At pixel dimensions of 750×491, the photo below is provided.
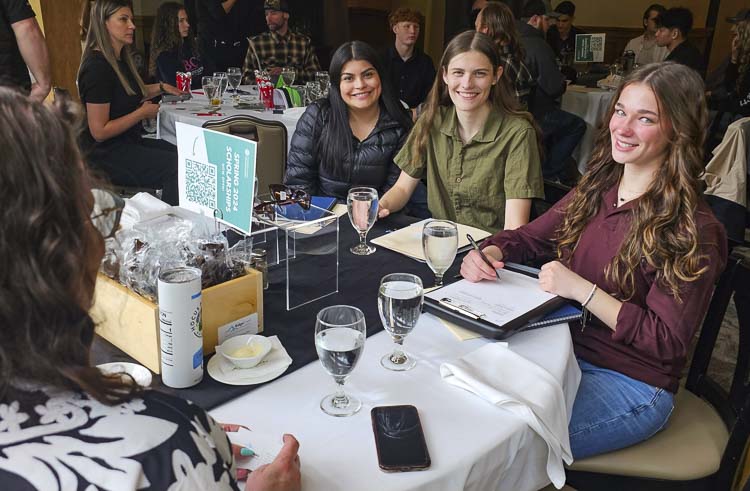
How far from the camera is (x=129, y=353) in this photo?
1.20 metres

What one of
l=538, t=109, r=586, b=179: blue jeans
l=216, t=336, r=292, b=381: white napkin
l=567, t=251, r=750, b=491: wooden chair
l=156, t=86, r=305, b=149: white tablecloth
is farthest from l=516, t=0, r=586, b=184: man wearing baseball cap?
l=216, t=336, r=292, b=381: white napkin

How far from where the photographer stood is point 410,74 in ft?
19.0

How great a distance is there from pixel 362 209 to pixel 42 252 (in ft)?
3.73

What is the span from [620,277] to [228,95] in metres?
3.56

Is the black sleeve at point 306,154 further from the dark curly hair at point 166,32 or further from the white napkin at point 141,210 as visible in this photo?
the dark curly hair at point 166,32

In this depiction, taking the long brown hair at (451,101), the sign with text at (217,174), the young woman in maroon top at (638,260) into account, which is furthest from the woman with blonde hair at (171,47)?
the young woman in maroon top at (638,260)

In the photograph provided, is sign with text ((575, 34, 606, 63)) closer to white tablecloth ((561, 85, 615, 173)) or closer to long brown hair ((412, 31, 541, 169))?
white tablecloth ((561, 85, 615, 173))

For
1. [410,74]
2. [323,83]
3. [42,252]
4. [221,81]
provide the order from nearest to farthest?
[42,252] → [221,81] → [323,83] → [410,74]

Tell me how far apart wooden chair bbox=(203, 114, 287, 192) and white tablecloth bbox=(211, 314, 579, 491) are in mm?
1845

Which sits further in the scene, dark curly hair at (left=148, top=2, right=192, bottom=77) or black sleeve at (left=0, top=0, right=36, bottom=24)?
dark curly hair at (left=148, top=2, right=192, bottom=77)

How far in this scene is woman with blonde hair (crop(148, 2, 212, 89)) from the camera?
551 centimetres

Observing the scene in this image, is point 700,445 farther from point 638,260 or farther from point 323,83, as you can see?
point 323,83

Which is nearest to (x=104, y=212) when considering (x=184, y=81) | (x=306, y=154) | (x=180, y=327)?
(x=180, y=327)

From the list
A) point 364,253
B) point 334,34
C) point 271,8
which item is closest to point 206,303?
point 364,253
